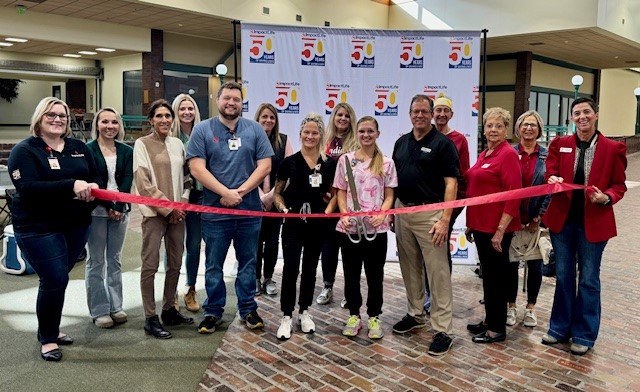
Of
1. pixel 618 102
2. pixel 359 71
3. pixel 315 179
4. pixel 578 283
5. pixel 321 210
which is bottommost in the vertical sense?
pixel 578 283

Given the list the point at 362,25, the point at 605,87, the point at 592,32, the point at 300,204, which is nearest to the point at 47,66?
the point at 362,25

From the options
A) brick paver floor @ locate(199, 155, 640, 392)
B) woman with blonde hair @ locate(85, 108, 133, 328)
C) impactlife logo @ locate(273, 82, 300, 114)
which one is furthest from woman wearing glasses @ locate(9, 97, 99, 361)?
impactlife logo @ locate(273, 82, 300, 114)

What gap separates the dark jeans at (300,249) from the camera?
3.82 m

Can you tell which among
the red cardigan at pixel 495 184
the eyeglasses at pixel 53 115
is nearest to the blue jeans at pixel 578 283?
the red cardigan at pixel 495 184

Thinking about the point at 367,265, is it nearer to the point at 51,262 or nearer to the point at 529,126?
the point at 529,126

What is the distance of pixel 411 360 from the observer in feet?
11.6

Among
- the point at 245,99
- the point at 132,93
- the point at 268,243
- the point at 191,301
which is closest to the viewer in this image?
the point at 191,301

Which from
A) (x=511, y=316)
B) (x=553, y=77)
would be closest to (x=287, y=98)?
(x=511, y=316)

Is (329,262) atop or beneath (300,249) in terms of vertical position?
beneath

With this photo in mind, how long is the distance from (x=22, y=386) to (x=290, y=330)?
1722 mm

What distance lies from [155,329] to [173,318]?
24 cm

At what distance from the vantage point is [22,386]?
3.09 meters

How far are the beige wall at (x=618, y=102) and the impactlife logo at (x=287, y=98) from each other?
25.9 metres

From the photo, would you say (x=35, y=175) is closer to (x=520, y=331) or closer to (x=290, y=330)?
(x=290, y=330)
